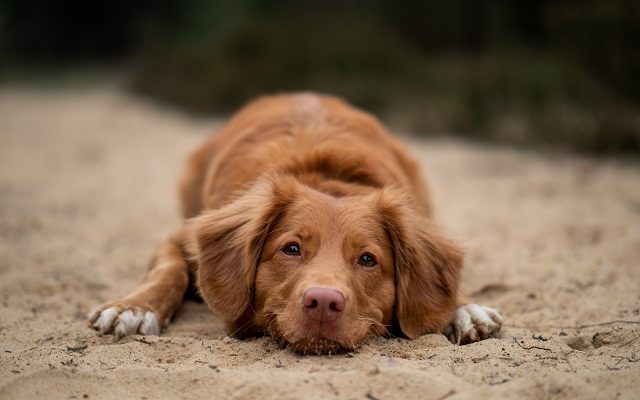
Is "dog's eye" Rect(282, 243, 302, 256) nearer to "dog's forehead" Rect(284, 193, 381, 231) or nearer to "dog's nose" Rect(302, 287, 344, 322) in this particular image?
"dog's forehead" Rect(284, 193, 381, 231)

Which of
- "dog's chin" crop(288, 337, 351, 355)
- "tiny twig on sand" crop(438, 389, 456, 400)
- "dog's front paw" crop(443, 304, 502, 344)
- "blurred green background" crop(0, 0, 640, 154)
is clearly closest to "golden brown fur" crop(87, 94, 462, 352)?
"dog's chin" crop(288, 337, 351, 355)

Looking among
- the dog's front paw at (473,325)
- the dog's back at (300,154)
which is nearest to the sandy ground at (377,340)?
the dog's front paw at (473,325)

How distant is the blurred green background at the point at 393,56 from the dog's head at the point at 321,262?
6306 millimetres

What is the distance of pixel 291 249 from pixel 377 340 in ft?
2.08

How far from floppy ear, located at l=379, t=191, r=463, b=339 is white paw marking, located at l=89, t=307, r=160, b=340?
131 cm

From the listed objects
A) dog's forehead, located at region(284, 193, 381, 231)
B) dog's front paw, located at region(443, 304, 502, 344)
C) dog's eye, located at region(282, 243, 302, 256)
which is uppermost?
dog's forehead, located at region(284, 193, 381, 231)

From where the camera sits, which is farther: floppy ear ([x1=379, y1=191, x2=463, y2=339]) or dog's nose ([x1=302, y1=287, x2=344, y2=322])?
floppy ear ([x1=379, y1=191, x2=463, y2=339])

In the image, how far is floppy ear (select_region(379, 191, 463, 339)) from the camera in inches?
159

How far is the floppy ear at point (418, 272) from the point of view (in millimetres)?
4031

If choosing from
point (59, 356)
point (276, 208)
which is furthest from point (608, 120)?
point (59, 356)

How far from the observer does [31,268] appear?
17.2 ft

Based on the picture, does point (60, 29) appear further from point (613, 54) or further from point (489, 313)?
Result: point (489, 313)

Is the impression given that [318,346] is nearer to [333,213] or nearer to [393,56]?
[333,213]

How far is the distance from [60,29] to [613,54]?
741 inches
